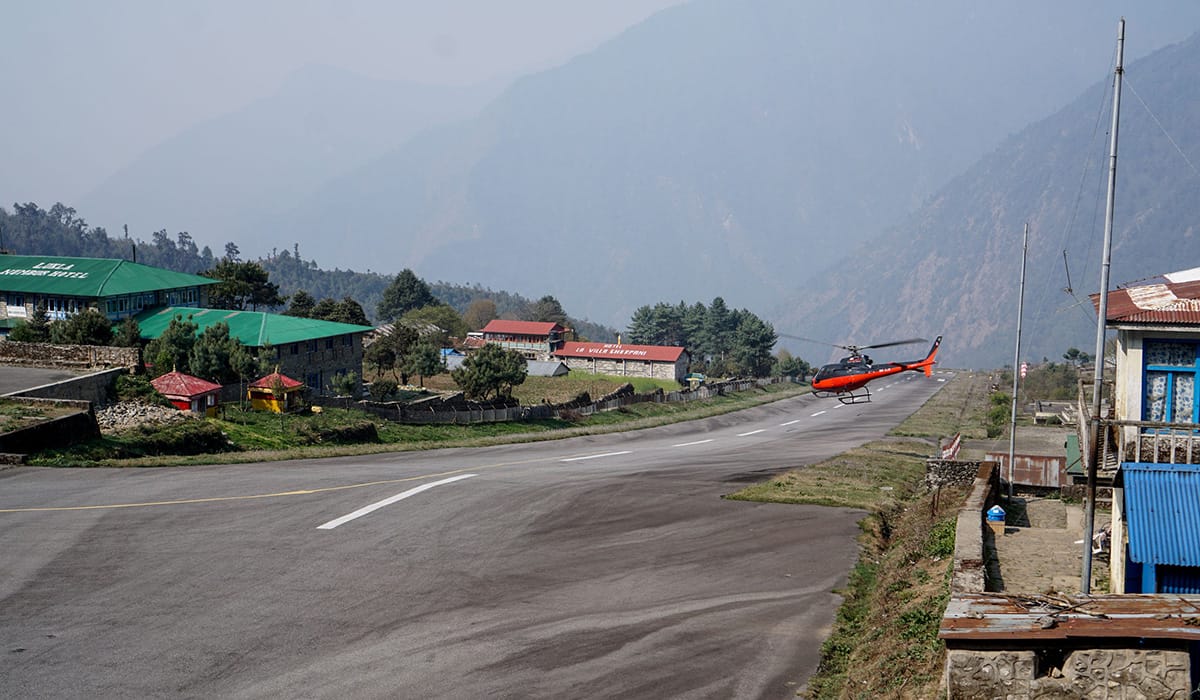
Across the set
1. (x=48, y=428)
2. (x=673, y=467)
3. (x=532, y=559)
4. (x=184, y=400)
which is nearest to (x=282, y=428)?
(x=184, y=400)

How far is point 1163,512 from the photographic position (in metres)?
17.5

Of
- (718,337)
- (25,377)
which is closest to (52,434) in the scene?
(25,377)

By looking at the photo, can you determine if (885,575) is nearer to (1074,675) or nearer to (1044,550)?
(1044,550)

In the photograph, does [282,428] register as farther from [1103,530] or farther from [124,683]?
[1103,530]

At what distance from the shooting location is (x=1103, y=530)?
23734 mm

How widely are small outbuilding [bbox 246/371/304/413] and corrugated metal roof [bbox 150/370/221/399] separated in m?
4.16

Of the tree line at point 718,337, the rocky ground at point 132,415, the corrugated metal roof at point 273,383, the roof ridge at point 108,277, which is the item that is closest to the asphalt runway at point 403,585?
the rocky ground at point 132,415

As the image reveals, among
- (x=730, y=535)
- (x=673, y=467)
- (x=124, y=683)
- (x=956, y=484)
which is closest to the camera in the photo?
(x=124, y=683)

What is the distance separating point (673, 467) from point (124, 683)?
26.6 meters

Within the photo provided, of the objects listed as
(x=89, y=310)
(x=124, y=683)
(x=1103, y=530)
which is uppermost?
(x=89, y=310)

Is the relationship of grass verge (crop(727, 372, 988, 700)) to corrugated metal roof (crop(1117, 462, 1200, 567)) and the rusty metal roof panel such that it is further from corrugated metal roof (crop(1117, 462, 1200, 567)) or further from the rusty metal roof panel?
corrugated metal roof (crop(1117, 462, 1200, 567))

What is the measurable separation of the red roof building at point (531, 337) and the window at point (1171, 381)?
113455mm

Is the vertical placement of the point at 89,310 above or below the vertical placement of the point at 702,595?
above

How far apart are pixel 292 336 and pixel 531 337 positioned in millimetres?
66182
